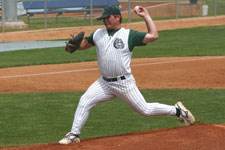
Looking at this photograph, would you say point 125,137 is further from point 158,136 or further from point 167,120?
point 167,120

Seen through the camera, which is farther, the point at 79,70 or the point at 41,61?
the point at 41,61

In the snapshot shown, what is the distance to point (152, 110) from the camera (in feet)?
24.7

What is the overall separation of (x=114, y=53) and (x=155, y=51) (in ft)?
44.6

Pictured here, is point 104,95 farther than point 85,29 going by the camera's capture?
No

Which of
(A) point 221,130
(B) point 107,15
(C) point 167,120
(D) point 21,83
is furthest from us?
(D) point 21,83

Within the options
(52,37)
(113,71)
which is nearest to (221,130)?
(113,71)

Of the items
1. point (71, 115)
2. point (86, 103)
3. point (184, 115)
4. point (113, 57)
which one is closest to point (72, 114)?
point (71, 115)

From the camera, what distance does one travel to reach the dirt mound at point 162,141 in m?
6.88

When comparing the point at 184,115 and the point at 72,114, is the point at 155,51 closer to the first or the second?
the point at 72,114

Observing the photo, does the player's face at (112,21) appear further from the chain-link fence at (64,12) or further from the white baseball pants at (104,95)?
the chain-link fence at (64,12)

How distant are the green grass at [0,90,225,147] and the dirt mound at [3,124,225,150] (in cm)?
152

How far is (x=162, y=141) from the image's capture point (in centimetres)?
709

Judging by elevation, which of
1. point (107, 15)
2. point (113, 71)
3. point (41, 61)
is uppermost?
point (107, 15)

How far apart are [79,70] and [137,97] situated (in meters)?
9.04
